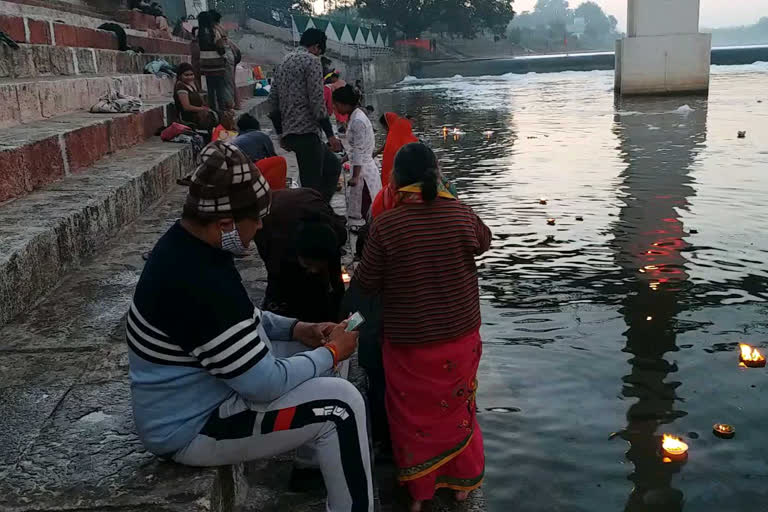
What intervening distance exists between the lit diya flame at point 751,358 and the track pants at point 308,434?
2.74 meters

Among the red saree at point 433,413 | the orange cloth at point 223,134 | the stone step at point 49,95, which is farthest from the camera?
the orange cloth at point 223,134

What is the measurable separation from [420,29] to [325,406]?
6190 cm

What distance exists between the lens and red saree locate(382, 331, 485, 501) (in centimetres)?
284

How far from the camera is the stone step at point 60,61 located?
717 centimetres

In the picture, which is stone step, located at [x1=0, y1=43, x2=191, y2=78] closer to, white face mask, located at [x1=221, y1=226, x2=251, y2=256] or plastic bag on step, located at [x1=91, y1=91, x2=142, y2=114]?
plastic bag on step, located at [x1=91, y1=91, x2=142, y2=114]

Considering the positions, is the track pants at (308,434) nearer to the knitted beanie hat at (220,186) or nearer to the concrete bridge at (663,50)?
the knitted beanie hat at (220,186)

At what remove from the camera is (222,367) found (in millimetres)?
2059

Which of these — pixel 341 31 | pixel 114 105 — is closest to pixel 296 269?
pixel 114 105

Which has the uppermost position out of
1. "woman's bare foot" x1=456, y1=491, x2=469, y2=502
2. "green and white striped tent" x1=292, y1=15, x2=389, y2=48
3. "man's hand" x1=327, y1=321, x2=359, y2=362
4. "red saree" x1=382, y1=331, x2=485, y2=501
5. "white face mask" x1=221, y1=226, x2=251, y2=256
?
"green and white striped tent" x1=292, y1=15, x2=389, y2=48

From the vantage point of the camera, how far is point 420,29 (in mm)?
60844

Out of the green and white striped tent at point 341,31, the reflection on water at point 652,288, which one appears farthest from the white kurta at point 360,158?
the green and white striped tent at point 341,31

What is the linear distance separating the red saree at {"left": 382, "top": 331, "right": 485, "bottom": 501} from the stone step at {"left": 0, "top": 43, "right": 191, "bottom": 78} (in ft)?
19.4

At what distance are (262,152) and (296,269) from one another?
8.18ft

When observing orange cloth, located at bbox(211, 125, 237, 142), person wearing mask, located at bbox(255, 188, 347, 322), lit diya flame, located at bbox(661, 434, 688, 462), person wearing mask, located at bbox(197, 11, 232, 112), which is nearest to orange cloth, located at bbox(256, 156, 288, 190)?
person wearing mask, located at bbox(255, 188, 347, 322)
